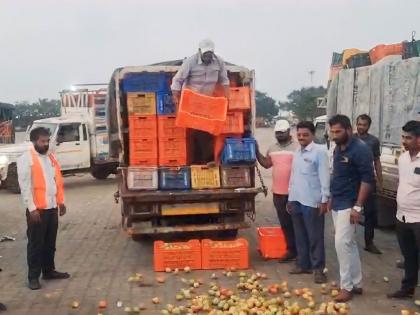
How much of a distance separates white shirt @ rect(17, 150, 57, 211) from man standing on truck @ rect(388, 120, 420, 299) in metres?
3.89

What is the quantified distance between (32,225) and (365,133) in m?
4.54

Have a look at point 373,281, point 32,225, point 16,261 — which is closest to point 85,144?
point 16,261

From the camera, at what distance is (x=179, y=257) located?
7348mm

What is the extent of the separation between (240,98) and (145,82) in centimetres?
132

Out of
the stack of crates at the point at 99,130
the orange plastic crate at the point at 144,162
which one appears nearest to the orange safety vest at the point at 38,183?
the orange plastic crate at the point at 144,162

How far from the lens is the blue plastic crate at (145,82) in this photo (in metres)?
7.88

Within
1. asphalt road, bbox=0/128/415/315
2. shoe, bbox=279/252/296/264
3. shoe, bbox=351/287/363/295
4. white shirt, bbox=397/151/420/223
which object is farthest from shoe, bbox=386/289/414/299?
shoe, bbox=279/252/296/264

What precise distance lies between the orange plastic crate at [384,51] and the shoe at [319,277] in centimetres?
499

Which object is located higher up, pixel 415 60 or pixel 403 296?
pixel 415 60

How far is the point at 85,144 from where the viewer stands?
17828mm

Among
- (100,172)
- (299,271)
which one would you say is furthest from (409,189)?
(100,172)

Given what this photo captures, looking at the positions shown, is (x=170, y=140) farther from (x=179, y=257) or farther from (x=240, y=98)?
(x=179, y=257)

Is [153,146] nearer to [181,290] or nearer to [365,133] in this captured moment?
[181,290]

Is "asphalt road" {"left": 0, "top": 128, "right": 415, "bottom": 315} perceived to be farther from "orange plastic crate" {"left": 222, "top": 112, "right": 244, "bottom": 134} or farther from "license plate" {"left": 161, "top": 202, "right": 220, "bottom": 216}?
"orange plastic crate" {"left": 222, "top": 112, "right": 244, "bottom": 134}
